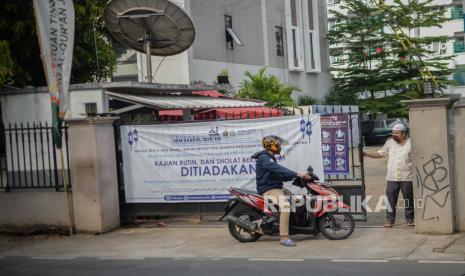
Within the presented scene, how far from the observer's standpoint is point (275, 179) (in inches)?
414

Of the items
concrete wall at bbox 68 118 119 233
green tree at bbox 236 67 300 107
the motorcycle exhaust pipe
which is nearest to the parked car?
green tree at bbox 236 67 300 107

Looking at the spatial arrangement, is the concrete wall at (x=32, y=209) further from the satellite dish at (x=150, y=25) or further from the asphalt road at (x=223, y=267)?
the satellite dish at (x=150, y=25)

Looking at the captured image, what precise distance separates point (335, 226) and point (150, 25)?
10.3 meters

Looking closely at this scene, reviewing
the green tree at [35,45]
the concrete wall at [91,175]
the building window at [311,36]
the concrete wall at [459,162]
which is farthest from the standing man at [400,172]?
the building window at [311,36]

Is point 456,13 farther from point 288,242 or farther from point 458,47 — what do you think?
point 288,242

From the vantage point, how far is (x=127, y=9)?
58.5 feet

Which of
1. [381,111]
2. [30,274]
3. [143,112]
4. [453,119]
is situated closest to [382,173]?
[143,112]

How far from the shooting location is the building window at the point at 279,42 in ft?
122

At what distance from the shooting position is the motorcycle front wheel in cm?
1050

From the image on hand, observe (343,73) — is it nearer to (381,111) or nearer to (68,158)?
(381,111)

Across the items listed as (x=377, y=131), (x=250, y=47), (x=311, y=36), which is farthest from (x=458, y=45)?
(x=250, y=47)

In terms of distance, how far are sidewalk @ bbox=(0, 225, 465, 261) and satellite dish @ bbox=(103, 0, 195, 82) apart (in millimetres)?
7211

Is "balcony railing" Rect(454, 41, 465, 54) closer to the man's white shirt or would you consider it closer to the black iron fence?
the man's white shirt

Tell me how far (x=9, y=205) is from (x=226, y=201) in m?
4.60
